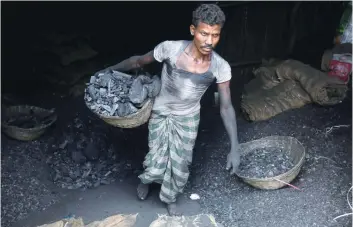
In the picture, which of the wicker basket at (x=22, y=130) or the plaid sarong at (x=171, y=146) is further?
the wicker basket at (x=22, y=130)

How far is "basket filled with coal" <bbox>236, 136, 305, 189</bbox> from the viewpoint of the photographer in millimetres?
4984

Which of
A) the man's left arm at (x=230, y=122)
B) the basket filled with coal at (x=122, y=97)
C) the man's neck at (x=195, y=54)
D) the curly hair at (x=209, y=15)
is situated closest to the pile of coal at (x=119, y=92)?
the basket filled with coal at (x=122, y=97)

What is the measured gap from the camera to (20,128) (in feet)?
20.3

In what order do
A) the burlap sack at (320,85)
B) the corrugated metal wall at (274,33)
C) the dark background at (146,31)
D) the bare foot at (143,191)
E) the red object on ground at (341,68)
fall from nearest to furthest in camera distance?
the bare foot at (143,191) → the burlap sack at (320,85) → the red object on ground at (341,68) → the dark background at (146,31) → the corrugated metal wall at (274,33)

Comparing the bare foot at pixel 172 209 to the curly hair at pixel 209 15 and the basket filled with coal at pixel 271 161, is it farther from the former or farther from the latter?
the curly hair at pixel 209 15

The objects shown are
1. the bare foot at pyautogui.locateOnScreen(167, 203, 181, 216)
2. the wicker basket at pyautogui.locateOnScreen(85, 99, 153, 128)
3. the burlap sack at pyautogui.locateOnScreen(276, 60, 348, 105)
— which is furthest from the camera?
the burlap sack at pyautogui.locateOnScreen(276, 60, 348, 105)

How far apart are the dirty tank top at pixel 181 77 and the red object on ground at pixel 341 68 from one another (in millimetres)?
2607

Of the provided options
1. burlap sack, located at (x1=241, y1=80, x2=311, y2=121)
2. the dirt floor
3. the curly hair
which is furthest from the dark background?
the curly hair

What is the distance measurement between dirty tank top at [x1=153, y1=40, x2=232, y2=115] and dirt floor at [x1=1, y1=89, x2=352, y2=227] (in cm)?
114

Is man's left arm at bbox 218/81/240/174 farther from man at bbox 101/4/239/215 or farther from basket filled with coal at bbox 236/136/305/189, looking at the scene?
basket filled with coal at bbox 236/136/305/189

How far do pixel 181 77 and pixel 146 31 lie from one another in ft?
12.3

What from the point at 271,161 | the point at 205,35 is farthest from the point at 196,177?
the point at 205,35

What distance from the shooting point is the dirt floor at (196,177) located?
194 inches

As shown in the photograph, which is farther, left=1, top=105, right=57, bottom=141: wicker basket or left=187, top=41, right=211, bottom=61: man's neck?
left=1, top=105, right=57, bottom=141: wicker basket
